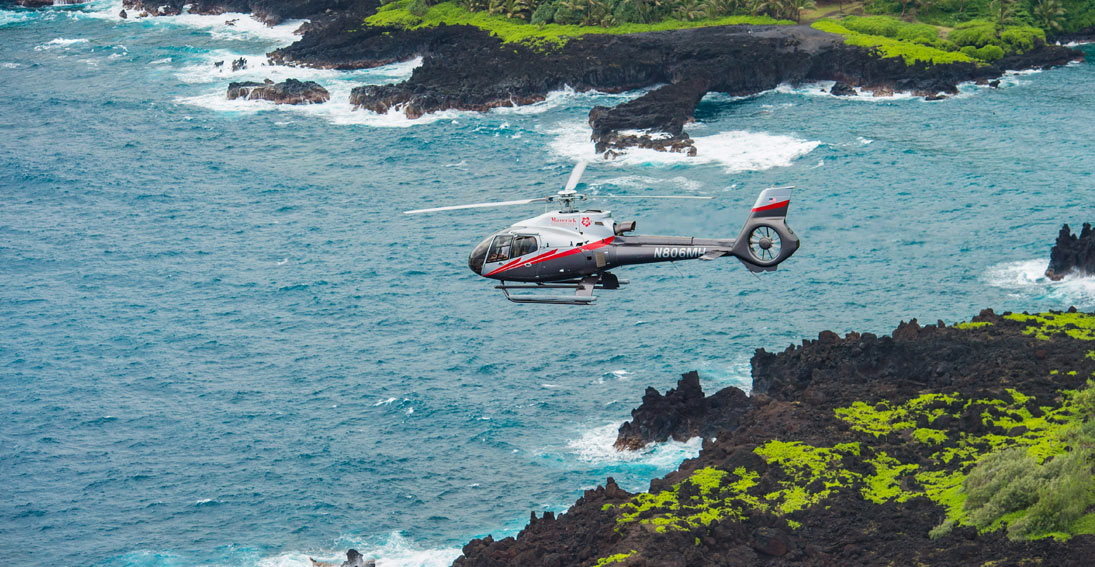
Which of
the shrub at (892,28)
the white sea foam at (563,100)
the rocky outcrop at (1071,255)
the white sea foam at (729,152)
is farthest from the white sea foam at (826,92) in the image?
the rocky outcrop at (1071,255)

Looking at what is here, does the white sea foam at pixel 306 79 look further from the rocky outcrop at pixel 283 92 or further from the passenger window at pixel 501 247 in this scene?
the passenger window at pixel 501 247

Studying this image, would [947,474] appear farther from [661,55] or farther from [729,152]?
[661,55]

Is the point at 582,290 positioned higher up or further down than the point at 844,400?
higher up

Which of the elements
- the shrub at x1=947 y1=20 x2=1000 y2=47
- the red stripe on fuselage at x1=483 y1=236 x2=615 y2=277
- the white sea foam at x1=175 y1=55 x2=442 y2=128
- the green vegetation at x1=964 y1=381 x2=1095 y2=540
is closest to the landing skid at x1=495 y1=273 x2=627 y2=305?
the red stripe on fuselage at x1=483 y1=236 x2=615 y2=277

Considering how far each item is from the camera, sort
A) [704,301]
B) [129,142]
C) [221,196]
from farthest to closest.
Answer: [129,142] → [221,196] → [704,301]

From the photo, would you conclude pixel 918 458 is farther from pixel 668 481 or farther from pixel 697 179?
pixel 697 179

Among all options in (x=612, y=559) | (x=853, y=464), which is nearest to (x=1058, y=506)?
(x=853, y=464)

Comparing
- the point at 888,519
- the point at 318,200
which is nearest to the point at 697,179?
the point at 318,200
